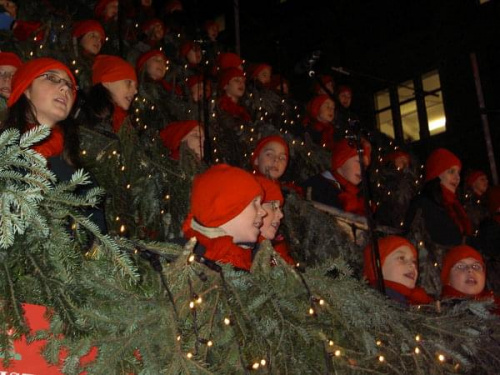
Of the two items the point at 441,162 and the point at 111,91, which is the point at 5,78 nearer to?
the point at 111,91

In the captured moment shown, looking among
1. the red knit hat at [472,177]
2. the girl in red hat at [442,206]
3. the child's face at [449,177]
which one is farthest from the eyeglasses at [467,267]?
the red knit hat at [472,177]

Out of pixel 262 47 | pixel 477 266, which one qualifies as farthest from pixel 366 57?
pixel 477 266

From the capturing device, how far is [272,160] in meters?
5.35

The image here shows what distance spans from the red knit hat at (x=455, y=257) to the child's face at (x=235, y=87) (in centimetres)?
347

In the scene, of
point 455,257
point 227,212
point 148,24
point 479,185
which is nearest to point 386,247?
point 455,257

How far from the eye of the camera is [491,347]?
2.87 meters

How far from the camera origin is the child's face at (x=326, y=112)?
8.39 meters

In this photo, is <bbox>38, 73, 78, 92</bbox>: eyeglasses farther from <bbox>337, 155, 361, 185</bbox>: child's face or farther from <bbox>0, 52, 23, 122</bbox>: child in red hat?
<bbox>337, 155, 361, 185</bbox>: child's face

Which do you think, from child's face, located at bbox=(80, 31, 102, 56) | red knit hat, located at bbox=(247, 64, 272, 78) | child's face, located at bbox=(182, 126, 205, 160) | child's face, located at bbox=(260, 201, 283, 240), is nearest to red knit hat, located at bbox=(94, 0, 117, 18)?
child's face, located at bbox=(80, 31, 102, 56)

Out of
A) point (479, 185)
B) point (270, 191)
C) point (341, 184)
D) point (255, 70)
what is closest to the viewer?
point (270, 191)

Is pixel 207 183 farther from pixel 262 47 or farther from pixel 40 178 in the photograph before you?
pixel 262 47

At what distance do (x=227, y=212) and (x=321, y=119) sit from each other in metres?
5.52

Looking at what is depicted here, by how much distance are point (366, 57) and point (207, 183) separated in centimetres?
1357

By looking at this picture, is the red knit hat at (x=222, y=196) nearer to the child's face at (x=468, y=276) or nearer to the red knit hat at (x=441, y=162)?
the child's face at (x=468, y=276)
